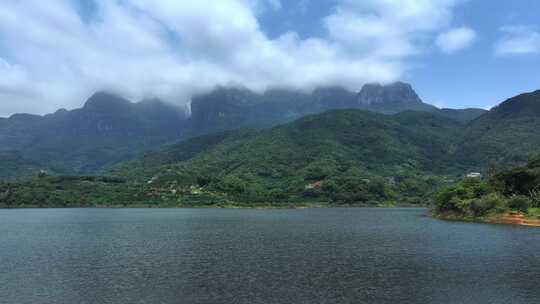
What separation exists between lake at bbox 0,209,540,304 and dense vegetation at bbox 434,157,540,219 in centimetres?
3211

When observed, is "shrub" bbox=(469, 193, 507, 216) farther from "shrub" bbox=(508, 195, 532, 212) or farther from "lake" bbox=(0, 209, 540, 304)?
"lake" bbox=(0, 209, 540, 304)

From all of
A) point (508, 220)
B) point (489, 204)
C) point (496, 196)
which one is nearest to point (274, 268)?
point (508, 220)

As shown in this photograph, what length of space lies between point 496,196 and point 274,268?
98566 millimetres

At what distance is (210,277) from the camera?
52.3 meters

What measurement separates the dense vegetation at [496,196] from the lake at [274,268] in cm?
3211

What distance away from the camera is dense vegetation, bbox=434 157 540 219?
417ft

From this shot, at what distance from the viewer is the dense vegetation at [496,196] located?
127 meters

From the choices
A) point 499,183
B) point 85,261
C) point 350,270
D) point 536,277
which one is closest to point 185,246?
point 85,261

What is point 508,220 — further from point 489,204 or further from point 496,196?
point 496,196

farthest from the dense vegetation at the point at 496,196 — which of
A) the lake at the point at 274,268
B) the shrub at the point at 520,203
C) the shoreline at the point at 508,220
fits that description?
the lake at the point at 274,268

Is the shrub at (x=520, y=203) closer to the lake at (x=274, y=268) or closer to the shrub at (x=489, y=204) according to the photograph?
the shrub at (x=489, y=204)

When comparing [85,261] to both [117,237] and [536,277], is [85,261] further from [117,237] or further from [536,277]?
[536,277]

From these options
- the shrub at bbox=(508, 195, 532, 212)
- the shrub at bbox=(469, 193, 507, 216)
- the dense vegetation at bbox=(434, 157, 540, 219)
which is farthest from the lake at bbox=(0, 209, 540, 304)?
the shrub at bbox=(469, 193, 507, 216)

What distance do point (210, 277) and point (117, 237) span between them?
50.7 m
